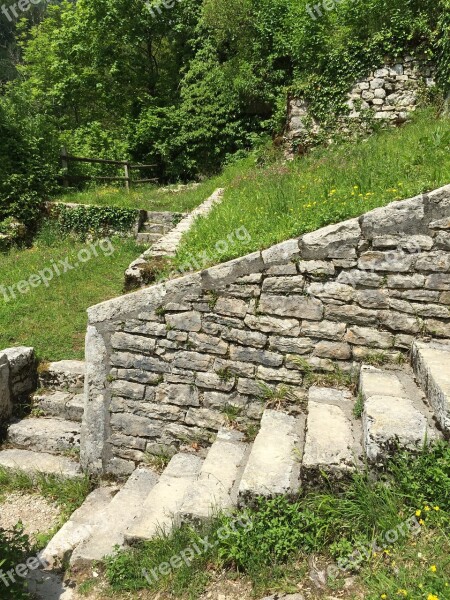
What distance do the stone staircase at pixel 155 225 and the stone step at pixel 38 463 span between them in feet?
20.1

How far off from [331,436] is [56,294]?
589 cm

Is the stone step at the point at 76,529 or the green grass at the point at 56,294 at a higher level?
the green grass at the point at 56,294

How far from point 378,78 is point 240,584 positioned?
10012 millimetres

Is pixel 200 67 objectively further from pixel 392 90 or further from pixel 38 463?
pixel 38 463

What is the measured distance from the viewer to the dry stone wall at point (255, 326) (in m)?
3.36

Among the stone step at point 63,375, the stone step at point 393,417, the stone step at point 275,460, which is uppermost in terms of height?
the stone step at point 393,417

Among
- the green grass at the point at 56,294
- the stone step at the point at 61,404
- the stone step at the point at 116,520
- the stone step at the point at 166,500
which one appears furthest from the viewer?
the green grass at the point at 56,294

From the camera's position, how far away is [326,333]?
3.56 metres

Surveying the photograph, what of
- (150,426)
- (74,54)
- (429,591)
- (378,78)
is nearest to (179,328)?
(150,426)

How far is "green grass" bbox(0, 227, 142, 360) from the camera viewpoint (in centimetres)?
597

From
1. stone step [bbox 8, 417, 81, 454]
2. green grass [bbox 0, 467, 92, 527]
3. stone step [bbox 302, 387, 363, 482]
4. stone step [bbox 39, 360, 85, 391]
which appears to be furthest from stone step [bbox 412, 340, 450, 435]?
stone step [bbox 39, 360, 85, 391]

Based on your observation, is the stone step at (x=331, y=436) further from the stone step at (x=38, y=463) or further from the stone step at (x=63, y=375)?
the stone step at (x=63, y=375)

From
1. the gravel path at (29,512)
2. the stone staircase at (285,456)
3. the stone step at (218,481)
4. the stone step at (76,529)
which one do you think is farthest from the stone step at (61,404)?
the stone step at (218,481)

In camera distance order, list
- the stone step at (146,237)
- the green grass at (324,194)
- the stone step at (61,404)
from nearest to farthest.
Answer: the green grass at (324,194) → the stone step at (61,404) → the stone step at (146,237)
